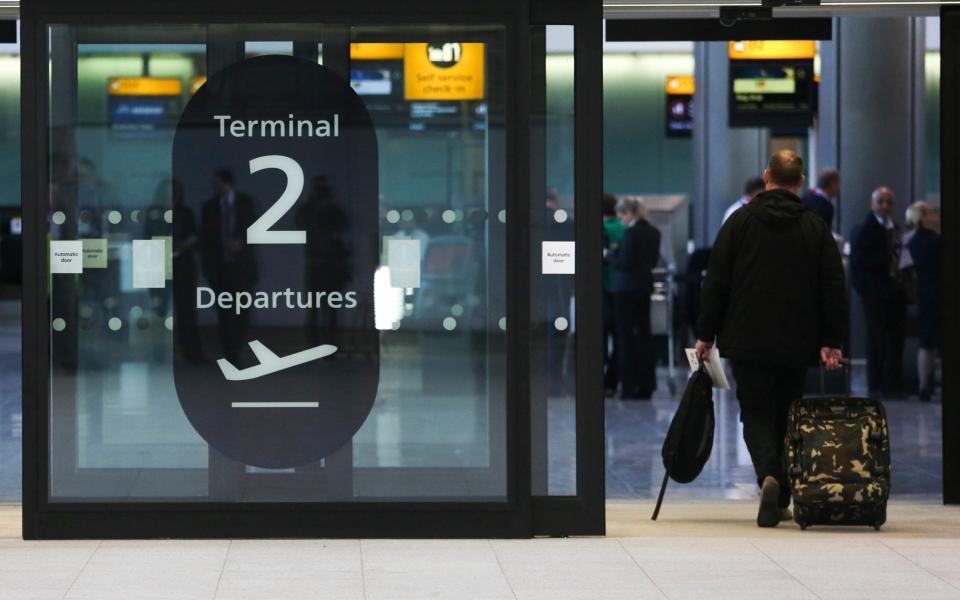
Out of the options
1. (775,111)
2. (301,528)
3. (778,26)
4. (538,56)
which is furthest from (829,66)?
(301,528)

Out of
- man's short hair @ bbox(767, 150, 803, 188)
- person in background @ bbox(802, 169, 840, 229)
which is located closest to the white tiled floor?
man's short hair @ bbox(767, 150, 803, 188)

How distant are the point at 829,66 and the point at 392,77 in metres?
9.12

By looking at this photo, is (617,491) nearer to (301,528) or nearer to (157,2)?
(301,528)

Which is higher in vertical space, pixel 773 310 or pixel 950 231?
pixel 950 231

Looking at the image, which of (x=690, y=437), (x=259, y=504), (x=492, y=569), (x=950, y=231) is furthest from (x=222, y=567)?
(x=950, y=231)

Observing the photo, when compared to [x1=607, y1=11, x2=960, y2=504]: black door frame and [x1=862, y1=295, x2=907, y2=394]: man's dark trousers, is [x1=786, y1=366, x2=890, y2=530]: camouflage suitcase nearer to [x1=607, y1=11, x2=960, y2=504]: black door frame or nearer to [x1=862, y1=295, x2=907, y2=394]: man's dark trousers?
[x1=607, y1=11, x2=960, y2=504]: black door frame

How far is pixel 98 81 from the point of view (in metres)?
6.66

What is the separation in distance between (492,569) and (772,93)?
34.1ft

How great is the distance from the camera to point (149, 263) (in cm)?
668

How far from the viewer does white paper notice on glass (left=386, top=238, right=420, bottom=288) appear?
21.9ft

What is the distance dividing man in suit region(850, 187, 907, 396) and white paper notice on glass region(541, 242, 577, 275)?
6781 millimetres

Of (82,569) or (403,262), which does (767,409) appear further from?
(82,569)

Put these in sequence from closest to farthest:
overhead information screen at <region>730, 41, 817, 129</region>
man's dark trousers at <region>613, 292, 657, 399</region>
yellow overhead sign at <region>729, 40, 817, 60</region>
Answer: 1. man's dark trousers at <region>613, 292, 657, 399</region>
2. yellow overhead sign at <region>729, 40, 817, 60</region>
3. overhead information screen at <region>730, 41, 817, 129</region>

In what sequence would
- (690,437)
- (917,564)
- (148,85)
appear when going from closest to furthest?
(917,564)
(148,85)
(690,437)
